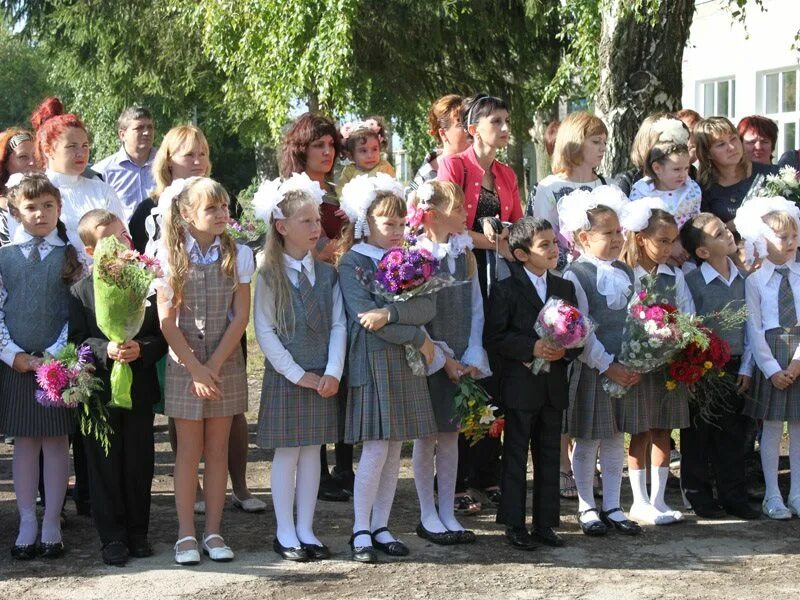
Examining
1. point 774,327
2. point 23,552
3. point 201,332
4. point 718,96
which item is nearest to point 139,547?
point 23,552

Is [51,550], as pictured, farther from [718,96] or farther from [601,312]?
[718,96]

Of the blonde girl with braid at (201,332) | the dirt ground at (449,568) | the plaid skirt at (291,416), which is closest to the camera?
the dirt ground at (449,568)

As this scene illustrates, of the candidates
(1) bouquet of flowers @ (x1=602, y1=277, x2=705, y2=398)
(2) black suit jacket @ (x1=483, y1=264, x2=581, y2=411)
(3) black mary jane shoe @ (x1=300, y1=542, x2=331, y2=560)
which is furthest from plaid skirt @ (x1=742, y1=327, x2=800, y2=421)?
(3) black mary jane shoe @ (x1=300, y1=542, x2=331, y2=560)

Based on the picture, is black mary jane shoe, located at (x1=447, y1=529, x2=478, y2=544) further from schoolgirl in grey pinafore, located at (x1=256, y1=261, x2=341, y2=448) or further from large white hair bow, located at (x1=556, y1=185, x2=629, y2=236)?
large white hair bow, located at (x1=556, y1=185, x2=629, y2=236)

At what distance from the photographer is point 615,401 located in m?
6.23

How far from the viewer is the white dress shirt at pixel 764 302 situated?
6551mm

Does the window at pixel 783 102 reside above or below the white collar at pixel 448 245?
above

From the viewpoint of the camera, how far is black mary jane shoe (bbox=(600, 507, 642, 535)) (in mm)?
6055

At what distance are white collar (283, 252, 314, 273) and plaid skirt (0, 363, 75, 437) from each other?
4.21 feet

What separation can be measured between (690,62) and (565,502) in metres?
17.6

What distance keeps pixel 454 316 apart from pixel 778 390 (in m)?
1.94

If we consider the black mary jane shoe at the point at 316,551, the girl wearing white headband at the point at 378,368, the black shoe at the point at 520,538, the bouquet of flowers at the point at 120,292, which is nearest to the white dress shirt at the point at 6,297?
the bouquet of flowers at the point at 120,292

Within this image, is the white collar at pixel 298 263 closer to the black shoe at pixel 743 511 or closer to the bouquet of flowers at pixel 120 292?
the bouquet of flowers at pixel 120 292

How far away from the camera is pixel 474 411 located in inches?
228
